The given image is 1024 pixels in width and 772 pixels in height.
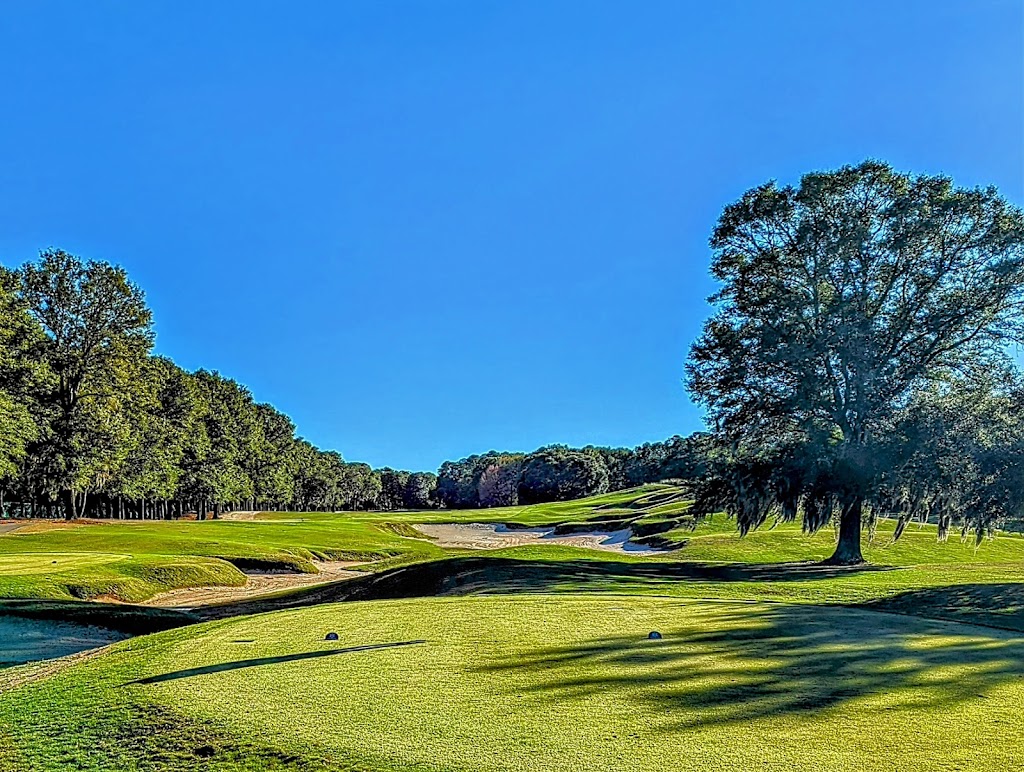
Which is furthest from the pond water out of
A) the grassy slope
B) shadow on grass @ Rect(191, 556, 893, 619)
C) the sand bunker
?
the sand bunker

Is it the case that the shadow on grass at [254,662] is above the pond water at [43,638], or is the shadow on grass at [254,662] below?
above

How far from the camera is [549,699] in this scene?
6.20 meters

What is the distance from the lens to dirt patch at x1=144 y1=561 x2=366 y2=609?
78.3 ft

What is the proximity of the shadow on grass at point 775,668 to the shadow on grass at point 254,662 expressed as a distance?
1.95 meters

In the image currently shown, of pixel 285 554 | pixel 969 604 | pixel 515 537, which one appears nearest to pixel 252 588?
pixel 285 554

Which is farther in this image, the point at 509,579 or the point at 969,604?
the point at 509,579

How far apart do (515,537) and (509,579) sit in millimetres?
58259

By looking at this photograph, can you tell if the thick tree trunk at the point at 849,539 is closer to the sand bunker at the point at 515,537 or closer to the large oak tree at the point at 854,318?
the large oak tree at the point at 854,318

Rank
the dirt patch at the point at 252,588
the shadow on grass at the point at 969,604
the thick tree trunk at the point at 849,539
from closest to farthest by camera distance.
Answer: the shadow on grass at the point at 969,604
the dirt patch at the point at 252,588
the thick tree trunk at the point at 849,539

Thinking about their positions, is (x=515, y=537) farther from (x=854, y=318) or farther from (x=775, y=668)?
(x=775, y=668)

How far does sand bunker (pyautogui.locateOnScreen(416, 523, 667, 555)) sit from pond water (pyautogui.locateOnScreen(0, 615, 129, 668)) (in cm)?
3432

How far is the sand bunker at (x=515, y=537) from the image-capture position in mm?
55175

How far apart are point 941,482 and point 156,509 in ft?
279

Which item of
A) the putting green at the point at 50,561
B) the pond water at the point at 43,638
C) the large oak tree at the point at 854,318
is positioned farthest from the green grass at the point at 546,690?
the putting green at the point at 50,561
